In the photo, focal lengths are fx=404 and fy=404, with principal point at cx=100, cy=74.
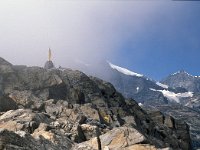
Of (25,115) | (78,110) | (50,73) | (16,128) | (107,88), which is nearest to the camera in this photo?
(16,128)

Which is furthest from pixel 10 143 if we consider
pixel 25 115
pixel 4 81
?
pixel 4 81

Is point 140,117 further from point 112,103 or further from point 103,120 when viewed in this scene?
point 103,120

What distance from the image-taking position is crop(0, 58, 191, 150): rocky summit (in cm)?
5112

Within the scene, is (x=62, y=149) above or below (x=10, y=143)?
below

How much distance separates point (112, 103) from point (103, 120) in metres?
34.5

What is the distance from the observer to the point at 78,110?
8950 cm

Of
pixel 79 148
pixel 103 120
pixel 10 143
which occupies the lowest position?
pixel 103 120

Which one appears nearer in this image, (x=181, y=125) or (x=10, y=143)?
(x=10, y=143)

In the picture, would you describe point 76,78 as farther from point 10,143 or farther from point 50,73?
point 10,143

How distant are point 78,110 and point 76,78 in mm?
42757

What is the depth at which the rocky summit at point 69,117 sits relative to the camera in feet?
168

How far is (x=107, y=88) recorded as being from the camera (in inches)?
5595

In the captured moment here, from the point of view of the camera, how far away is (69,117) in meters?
81.4

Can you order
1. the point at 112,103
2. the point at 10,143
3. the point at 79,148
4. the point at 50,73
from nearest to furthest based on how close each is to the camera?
1. the point at 10,143
2. the point at 79,148
3. the point at 50,73
4. the point at 112,103
